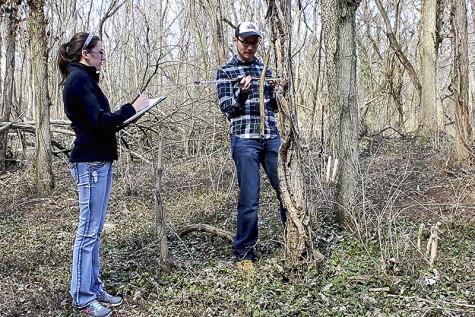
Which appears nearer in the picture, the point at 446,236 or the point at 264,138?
the point at 264,138

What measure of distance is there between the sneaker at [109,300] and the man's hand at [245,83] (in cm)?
179

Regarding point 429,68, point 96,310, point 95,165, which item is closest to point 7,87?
point 95,165

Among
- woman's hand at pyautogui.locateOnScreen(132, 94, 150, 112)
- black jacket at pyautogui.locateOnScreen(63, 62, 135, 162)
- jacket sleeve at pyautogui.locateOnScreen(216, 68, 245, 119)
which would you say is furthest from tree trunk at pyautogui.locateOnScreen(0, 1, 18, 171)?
woman's hand at pyautogui.locateOnScreen(132, 94, 150, 112)

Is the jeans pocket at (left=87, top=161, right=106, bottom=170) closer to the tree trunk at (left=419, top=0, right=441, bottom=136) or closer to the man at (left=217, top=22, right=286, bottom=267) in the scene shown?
the man at (left=217, top=22, right=286, bottom=267)

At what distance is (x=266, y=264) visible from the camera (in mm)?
4102

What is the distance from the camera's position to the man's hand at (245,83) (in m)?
3.86

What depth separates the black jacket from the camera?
3359mm

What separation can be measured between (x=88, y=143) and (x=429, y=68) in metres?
10.0

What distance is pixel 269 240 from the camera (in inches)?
177

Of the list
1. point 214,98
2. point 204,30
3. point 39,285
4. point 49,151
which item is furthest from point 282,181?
point 204,30

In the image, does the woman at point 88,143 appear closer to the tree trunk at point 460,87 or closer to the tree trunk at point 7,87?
the tree trunk at point 460,87

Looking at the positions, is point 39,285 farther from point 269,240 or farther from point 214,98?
point 214,98

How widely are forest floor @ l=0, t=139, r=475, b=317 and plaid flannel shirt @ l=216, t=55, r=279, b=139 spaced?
1.05 m

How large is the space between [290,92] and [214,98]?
157 inches
